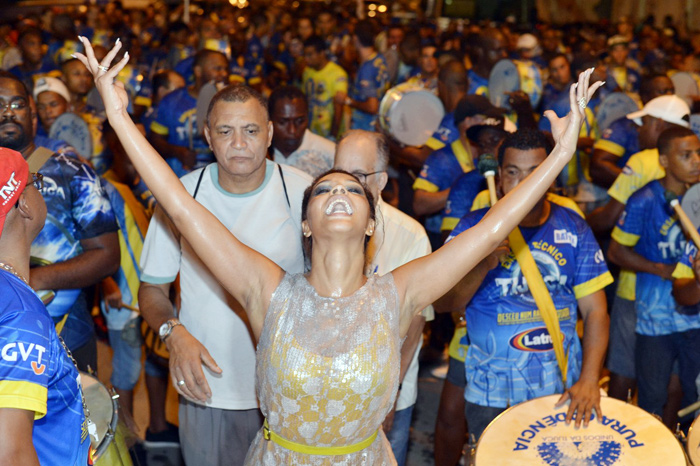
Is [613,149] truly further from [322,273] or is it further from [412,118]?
[322,273]

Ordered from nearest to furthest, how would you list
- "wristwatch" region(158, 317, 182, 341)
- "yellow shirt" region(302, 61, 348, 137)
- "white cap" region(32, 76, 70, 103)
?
"wristwatch" region(158, 317, 182, 341) → "white cap" region(32, 76, 70, 103) → "yellow shirt" region(302, 61, 348, 137)

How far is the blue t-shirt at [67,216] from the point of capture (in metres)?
3.70

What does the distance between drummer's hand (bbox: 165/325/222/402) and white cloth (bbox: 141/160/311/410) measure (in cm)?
35

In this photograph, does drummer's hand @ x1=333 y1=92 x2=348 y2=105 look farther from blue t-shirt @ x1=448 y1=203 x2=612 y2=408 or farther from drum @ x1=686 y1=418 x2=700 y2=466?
drum @ x1=686 y1=418 x2=700 y2=466

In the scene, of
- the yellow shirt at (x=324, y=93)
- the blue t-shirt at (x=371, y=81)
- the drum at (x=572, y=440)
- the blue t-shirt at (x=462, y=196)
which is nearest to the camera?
the drum at (x=572, y=440)

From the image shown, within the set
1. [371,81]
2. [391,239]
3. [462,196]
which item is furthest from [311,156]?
[371,81]

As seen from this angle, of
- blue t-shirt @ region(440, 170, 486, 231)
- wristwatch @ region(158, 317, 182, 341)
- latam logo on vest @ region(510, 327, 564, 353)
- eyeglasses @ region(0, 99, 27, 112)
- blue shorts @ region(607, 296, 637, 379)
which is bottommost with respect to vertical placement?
blue shorts @ region(607, 296, 637, 379)

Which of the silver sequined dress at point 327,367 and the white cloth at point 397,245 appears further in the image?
the white cloth at point 397,245

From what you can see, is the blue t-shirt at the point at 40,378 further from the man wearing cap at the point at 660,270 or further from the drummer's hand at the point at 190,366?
the man wearing cap at the point at 660,270

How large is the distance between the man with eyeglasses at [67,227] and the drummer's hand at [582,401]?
2.07 meters

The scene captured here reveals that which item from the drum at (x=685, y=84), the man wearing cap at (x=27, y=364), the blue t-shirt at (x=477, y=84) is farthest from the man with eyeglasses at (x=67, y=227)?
the drum at (x=685, y=84)

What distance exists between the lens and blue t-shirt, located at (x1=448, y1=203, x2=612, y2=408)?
12.1ft

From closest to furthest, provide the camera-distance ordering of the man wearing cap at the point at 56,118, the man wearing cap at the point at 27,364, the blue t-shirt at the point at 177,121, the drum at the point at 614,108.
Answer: the man wearing cap at the point at 27,364 → the man wearing cap at the point at 56,118 → the blue t-shirt at the point at 177,121 → the drum at the point at 614,108

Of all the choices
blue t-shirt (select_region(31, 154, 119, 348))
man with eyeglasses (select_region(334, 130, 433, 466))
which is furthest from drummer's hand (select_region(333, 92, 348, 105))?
blue t-shirt (select_region(31, 154, 119, 348))
